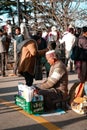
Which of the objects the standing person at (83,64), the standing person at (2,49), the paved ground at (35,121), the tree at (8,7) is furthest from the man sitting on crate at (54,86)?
the tree at (8,7)

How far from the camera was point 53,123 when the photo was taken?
7.23 metres

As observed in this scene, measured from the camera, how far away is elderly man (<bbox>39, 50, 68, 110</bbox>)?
803cm

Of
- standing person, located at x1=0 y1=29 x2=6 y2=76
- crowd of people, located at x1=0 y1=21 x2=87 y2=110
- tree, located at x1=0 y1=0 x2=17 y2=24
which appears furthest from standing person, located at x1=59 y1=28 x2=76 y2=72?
tree, located at x1=0 y1=0 x2=17 y2=24

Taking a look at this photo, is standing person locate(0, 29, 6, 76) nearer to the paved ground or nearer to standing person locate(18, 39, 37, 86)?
standing person locate(18, 39, 37, 86)

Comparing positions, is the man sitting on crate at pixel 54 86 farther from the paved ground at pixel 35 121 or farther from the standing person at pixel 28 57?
the standing person at pixel 28 57

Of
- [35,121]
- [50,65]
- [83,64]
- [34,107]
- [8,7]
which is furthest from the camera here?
[8,7]

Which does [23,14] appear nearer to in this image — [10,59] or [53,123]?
[10,59]

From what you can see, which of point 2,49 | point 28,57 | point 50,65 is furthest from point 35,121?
point 2,49

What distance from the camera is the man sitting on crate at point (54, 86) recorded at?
8.03 m

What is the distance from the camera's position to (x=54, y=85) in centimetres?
822

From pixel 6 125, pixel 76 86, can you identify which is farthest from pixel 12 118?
pixel 76 86

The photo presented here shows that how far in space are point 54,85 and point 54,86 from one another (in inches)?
1.5

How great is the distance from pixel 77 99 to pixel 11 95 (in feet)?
8.46

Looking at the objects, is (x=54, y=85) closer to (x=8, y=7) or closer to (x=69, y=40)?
(x=69, y=40)
